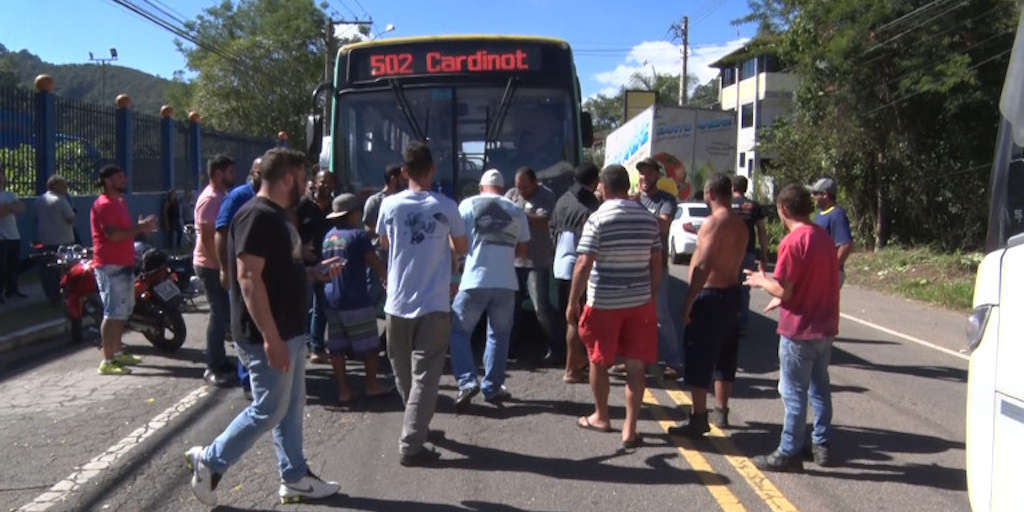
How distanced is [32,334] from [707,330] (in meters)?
7.48

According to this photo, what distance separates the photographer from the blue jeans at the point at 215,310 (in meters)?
7.06

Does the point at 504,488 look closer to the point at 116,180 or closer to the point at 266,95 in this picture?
the point at 116,180

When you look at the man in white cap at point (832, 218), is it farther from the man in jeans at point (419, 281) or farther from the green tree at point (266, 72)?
the green tree at point (266, 72)

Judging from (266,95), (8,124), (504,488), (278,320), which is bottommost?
(504,488)

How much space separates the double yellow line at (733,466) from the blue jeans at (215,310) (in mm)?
3620

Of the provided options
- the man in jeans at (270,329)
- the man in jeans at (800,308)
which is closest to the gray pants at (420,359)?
the man in jeans at (270,329)

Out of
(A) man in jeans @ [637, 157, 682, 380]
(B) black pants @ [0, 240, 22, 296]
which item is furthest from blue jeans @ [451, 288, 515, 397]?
(B) black pants @ [0, 240, 22, 296]

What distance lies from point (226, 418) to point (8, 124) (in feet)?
29.6

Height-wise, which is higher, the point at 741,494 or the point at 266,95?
the point at 266,95

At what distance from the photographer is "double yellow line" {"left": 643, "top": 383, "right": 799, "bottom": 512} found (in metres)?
4.65

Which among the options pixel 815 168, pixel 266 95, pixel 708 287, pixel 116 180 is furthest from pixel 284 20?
pixel 708 287

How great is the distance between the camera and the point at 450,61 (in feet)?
27.9

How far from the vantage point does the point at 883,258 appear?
18.9 metres

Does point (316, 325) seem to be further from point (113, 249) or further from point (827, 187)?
point (827, 187)
